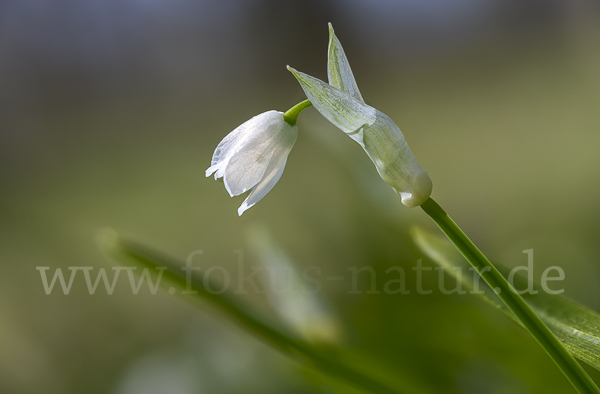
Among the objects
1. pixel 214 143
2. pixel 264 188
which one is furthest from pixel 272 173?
pixel 214 143

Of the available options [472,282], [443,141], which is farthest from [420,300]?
[443,141]

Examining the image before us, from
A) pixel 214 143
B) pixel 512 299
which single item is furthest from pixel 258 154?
pixel 214 143

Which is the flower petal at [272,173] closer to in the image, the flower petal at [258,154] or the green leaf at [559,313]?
the flower petal at [258,154]

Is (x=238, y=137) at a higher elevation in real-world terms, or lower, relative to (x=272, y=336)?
higher

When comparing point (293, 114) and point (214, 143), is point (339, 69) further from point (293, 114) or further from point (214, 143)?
point (214, 143)

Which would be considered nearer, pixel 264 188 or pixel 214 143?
pixel 264 188

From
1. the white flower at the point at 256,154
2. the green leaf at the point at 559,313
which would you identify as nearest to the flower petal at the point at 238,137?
the white flower at the point at 256,154
